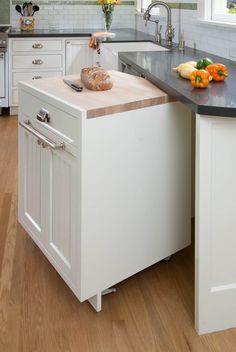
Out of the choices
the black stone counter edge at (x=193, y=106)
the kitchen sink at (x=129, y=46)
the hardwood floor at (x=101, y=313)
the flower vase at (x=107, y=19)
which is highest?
the flower vase at (x=107, y=19)

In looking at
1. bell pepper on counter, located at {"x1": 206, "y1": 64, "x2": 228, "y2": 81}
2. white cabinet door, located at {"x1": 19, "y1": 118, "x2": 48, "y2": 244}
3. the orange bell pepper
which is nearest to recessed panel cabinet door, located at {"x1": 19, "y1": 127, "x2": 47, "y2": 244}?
white cabinet door, located at {"x1": 19, "y1": 118, "x2": 48, "y2": 244}

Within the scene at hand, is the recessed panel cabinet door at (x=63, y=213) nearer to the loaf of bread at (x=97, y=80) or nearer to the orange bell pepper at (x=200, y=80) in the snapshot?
the loaf of bread at (x=97, y=80)

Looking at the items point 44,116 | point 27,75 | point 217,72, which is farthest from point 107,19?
point 44,116

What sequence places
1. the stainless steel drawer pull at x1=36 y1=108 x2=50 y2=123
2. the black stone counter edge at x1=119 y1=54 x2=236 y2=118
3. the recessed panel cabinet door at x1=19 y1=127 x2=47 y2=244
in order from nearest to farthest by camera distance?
the black stone counter edge at x1=119 y1=54 x2=236 y2=118 < the stainless steel drawer pull at x1=36 y1=108 x2=50 y2=123 < the recessed panel cabinet door at x1=19 y1=127 x2=47 y2=244

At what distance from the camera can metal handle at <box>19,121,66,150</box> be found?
6.17 feet

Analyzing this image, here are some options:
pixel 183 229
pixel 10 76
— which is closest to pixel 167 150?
pixel 183 229

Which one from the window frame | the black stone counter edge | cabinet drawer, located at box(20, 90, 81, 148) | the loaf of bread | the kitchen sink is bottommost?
cabinet drawer, located at box(20, 90, 81, 148)

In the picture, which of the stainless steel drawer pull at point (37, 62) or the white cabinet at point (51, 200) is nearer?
the white cabinet at point (51, 200)

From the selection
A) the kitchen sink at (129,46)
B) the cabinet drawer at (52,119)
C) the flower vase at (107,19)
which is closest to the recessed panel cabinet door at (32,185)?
the cabinet drawer at (52,119)

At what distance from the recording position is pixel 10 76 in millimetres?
5207

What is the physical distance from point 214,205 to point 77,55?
395cm

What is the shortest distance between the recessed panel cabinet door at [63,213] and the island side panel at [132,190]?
0.07 m

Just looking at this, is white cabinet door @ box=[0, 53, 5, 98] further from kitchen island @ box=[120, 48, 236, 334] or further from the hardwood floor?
kitchen island @ box=[120, 48, 236, 334]

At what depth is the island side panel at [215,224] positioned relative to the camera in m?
1.69
